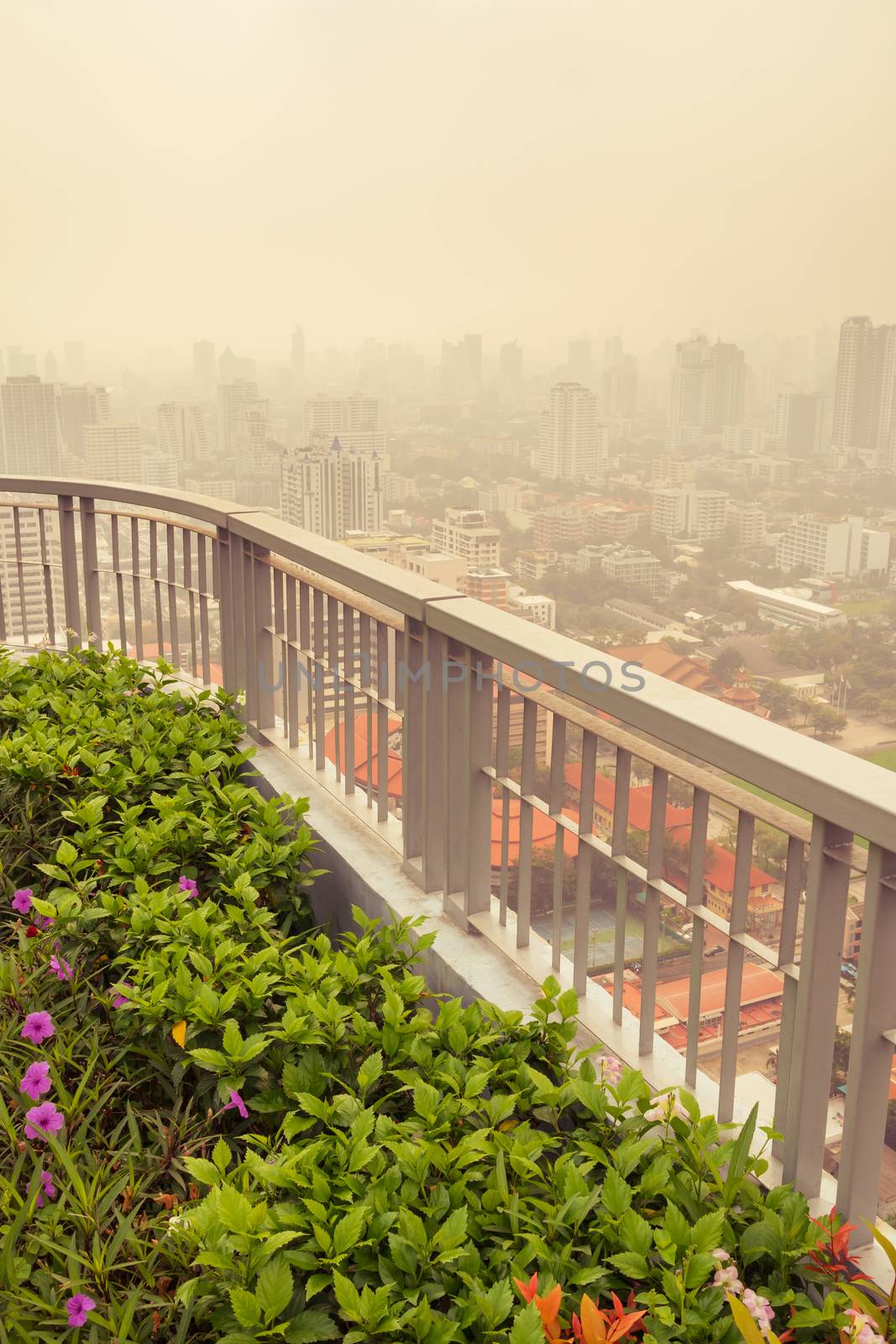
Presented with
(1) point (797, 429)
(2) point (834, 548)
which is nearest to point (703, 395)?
(1) point (797, 429)

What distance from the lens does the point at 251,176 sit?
5278 cm

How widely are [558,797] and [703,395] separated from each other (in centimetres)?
4175

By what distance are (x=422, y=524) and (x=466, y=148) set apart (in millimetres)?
35408

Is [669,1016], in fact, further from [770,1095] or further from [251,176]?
[251,176]

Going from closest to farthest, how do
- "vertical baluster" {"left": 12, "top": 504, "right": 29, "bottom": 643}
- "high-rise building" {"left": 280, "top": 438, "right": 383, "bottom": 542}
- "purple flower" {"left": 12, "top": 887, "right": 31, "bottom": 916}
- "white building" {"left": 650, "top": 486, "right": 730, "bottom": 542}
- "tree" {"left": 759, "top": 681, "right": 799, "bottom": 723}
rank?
"purple flower" {"left": 12, "top": 887, "right": 31, "bottom": 916} < "vertical baluster" {"left": 12, "top": 504, "right": 29, "bottom": 643} < "high-rise building" {"left": 280, "top": 438, "right": 383, "bottom": 542} < "tree" {"left": 759, "top": 681, "right": 799, "bottom": 723} < "white building" {"left": 650, "top": 486, "right": 730, "bottom": 542}

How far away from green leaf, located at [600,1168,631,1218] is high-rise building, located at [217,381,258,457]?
1484 inches

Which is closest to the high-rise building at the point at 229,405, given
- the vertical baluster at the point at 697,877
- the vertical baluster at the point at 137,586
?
the vertical baluster at the point at 137,586

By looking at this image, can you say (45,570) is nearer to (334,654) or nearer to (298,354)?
(334,654)

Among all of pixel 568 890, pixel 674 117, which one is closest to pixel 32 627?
pixel 568 890

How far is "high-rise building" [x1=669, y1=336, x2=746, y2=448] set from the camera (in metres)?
40.1

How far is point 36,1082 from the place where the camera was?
2.16 metres

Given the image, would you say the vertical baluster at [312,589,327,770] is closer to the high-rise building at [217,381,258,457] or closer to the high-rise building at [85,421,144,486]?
the high-rise building at [85,421,144,486]

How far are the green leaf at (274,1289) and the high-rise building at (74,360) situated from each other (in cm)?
4690

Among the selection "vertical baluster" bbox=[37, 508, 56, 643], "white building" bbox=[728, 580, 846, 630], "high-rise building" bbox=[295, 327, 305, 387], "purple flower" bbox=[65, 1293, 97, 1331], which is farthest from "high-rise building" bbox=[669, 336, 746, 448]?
"purple flower" bbox=[65, 1293, 97, 1331]
